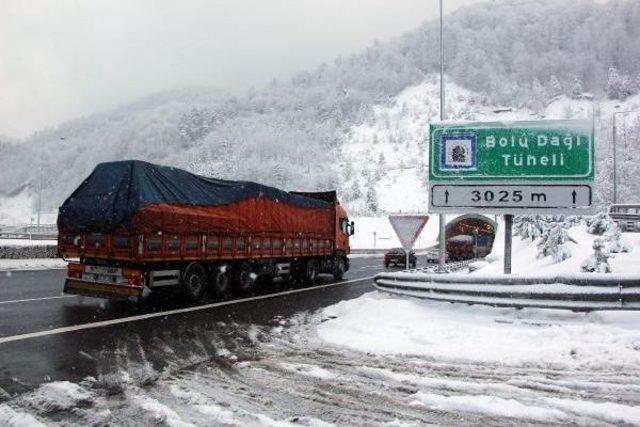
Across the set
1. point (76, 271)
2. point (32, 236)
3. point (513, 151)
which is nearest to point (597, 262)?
point (513, 151)

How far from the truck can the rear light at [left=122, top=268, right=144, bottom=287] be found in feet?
0.07

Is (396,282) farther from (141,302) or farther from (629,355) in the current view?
(141,302)

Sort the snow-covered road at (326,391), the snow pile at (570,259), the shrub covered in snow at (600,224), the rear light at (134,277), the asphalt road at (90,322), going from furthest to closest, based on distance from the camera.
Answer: the shrub covered in snow at (600,224) < the snow pile at (570,259) < the rear light at (134,277) < the asphalt road at (90,322) < the snow-covered road at (326,391)

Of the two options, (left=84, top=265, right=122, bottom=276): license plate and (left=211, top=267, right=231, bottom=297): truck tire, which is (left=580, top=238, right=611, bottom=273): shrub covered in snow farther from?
(left=84, top=265, right=122, bottom=276): license plate

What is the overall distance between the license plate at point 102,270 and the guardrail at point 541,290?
6636 mm

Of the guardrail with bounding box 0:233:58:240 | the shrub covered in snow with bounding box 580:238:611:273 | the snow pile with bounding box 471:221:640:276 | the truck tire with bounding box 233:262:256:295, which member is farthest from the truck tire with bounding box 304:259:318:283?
the guardrail with bounding box 0:233:58:240

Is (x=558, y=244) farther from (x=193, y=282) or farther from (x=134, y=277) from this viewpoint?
(x=134, y=277)

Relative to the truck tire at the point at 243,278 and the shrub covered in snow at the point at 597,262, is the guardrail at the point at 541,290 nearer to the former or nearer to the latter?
the shrub covered in snow at the point at 597,262

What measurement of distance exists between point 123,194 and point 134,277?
1940mm

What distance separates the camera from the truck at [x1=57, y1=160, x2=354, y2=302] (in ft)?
39.4

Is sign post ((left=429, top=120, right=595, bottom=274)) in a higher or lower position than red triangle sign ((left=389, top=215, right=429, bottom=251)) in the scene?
higher

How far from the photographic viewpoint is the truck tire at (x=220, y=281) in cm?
1428

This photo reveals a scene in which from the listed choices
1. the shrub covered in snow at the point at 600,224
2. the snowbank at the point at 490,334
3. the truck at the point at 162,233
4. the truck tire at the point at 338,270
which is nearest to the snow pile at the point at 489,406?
the snowbank at the point at 490,334

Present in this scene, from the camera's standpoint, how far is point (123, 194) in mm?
12297
